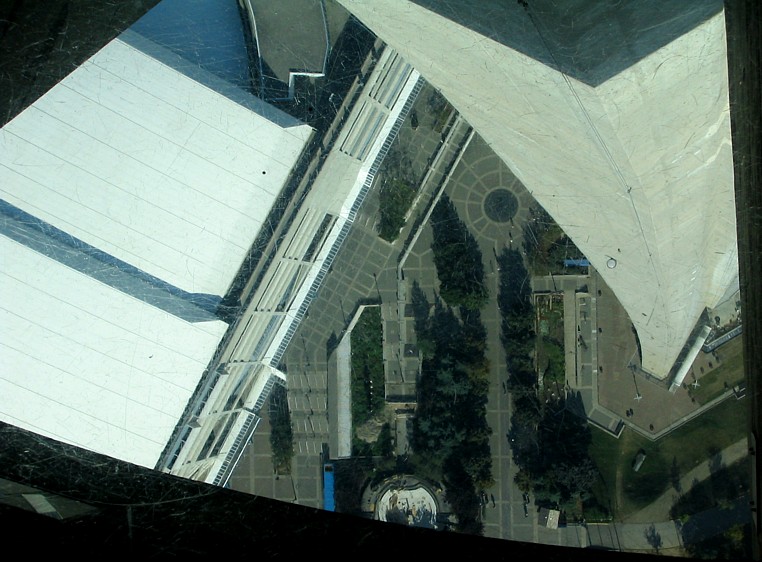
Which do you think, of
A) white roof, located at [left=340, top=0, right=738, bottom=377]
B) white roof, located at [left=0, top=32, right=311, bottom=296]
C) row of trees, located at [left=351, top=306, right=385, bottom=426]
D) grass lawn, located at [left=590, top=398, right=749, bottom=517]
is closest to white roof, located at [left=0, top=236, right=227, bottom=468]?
white roof, located at [left=0, top=32, right=311, bottom=296]

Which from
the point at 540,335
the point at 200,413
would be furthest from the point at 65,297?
the point at 540,335

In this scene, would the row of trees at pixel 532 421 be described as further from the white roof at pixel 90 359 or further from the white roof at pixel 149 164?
the white roof at pixel 90 359

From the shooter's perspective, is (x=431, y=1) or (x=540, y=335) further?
(x=540, y=335)

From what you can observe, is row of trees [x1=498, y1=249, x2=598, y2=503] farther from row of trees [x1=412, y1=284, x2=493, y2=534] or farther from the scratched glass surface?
row of trees [x1=412, y1=284, x2=493, y2=534]

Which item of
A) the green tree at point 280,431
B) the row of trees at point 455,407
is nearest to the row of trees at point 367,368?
the row of trees at point 455,407

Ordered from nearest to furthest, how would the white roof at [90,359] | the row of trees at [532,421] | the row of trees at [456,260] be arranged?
the white roof at [90,359] → the row of trees at [532,421] → the row of trees at [456,260]

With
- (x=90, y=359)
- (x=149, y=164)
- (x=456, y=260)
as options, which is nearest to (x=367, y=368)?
(x=456, y=260)

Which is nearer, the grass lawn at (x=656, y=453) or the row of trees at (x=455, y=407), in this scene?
the grass lawn at (x=656, y=453)

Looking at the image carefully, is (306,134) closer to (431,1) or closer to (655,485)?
(431,1)
